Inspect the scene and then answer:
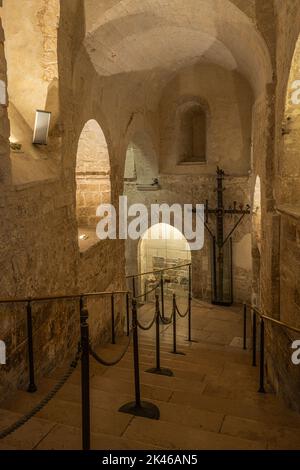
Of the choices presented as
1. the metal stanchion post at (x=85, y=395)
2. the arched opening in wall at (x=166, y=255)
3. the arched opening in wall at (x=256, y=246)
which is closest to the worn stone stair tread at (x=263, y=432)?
the metal stanchion post at (x=85, y=395)

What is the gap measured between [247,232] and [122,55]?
17.9 ft

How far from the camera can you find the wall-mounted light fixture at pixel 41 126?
15.9ft

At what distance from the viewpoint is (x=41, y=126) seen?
4.90m

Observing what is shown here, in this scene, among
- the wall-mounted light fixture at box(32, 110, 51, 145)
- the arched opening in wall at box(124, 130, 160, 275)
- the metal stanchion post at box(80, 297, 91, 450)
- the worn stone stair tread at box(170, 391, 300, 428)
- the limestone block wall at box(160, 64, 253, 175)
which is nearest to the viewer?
the metal stanchion post at box(80, 297, 91, 450)

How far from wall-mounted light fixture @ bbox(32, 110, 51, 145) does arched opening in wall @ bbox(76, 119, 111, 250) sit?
2.31 m

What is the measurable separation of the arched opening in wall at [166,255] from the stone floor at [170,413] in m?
6.02

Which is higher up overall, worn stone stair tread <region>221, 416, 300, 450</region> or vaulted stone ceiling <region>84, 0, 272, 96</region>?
vaulted stone ceiling <region>84, 0, 272, 96</region>

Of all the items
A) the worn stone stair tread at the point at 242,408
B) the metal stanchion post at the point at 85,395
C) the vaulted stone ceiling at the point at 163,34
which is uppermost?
the vaulted stone ceiling at the point at 163,34

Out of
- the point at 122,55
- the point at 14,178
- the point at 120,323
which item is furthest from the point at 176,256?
the point at 14,178

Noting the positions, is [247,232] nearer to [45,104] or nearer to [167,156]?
[167,156]

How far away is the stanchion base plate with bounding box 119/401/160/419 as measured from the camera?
354 centimetres

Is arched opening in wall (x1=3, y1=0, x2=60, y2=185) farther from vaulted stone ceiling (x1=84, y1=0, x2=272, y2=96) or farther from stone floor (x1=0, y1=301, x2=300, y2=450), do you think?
stone floor (x1=0, y1=301, x2=300, y2=450)

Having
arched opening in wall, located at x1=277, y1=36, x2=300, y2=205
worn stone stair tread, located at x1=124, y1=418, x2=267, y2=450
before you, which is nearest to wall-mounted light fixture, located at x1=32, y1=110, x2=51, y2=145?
arched opening in wall, located at x1=277, y1=36, x2=300, y2=205

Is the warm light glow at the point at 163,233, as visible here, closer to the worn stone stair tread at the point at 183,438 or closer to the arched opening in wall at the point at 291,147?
the arched opening in wall at the point at 291,147
